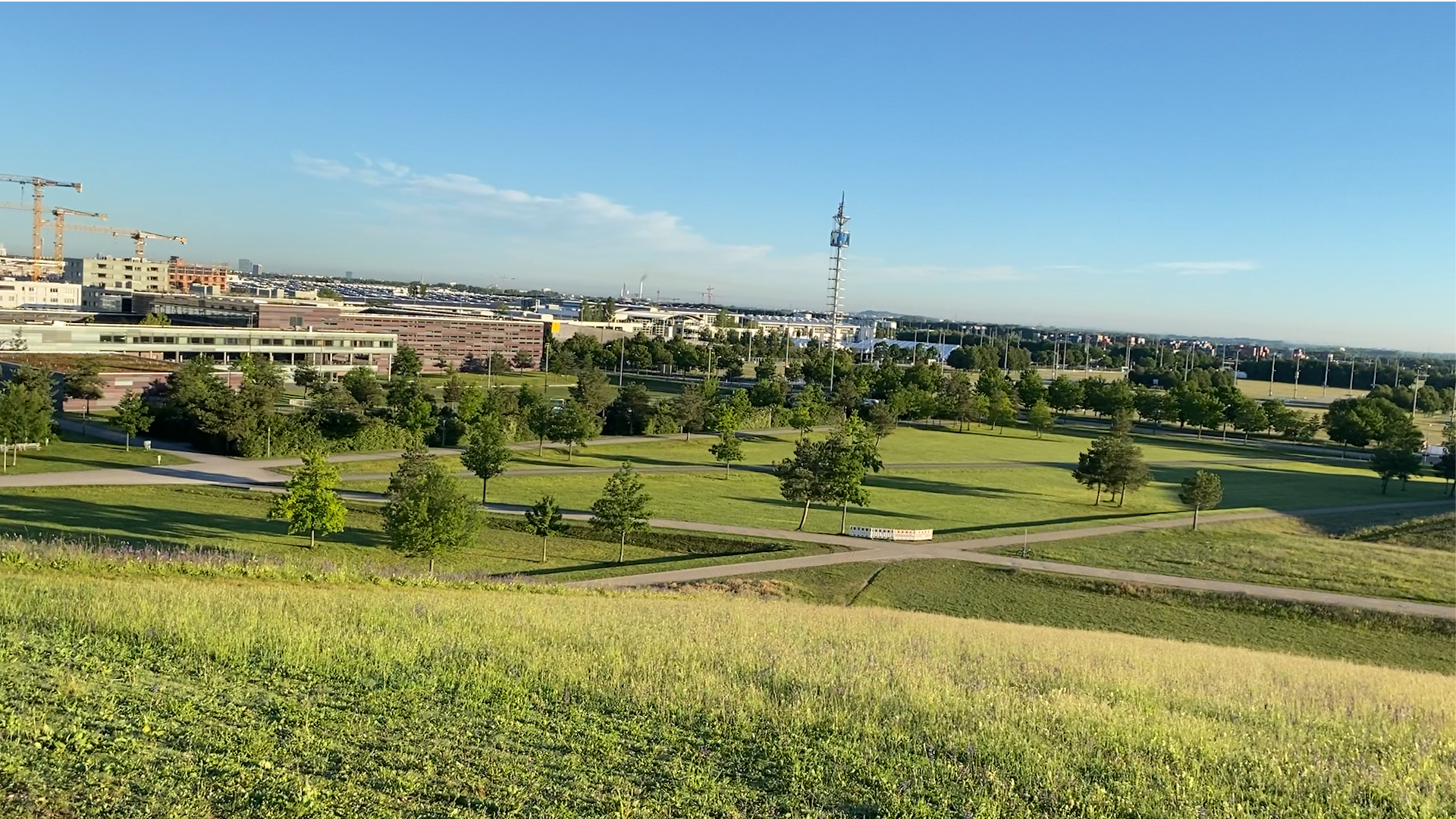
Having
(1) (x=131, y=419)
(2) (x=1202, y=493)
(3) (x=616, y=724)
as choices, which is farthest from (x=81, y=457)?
(2) (x=1202, y=493)

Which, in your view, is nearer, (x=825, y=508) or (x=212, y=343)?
(x=825, y=508)

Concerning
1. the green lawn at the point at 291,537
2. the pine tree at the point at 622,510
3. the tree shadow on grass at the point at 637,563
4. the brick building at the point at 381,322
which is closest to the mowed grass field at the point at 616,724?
the tree shadow on grass at the point at 637,563

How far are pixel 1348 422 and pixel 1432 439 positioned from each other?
23.8 metres

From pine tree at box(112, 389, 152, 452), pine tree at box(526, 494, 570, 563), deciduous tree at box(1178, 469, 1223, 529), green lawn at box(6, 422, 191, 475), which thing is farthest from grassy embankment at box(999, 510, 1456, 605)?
pine tree at box(112, 389, 152, 452)

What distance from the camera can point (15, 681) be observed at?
10078 mm

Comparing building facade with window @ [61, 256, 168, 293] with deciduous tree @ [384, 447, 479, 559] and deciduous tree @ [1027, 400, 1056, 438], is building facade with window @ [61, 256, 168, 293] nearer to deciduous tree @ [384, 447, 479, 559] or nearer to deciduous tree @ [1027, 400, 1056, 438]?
deciduous tree @ [1027, 400, 1056, 438]

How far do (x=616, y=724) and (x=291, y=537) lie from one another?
25.3 m

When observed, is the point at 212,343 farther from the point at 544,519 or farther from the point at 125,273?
the point at 125,273

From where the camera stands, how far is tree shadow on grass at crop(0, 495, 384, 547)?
29.8 m

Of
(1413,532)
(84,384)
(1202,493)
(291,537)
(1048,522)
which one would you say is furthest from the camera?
(84,384)

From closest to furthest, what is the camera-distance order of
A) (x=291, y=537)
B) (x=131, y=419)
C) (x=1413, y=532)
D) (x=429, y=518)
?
(x=429, y=518)
(x=291, y=537)
(x=1413, y=532)
(x=131, y=419)

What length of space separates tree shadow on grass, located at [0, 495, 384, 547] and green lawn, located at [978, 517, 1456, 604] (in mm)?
26594

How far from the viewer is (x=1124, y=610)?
29109mm

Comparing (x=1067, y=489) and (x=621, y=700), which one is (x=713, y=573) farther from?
(x=1067, y=489)
